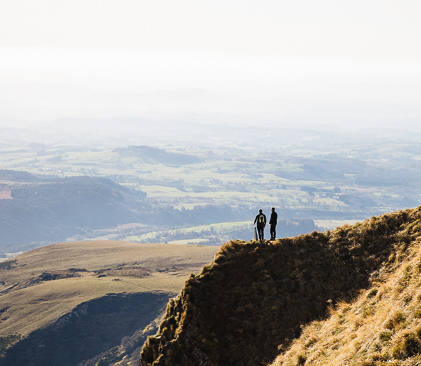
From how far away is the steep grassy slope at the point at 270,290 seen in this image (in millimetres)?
26484

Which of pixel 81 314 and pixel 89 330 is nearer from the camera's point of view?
pixel 81 314

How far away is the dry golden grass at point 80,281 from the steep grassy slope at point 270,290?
350 feet

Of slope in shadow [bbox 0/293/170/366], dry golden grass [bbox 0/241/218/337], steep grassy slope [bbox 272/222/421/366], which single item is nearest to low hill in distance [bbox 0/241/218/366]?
slope in shadow [bbox 0/293/170/366]

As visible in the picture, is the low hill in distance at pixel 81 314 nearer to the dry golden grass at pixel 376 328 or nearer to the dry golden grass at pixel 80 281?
the dry golden grass at pixel 80 281

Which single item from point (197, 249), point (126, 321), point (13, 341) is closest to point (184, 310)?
point (13, 341)

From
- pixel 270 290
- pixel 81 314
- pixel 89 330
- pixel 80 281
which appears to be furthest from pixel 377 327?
pixel 80 281

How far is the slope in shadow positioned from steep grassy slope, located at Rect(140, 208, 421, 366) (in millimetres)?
102725

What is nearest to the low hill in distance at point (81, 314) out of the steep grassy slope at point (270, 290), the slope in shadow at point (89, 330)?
the slope in shadow at point (89, 330)

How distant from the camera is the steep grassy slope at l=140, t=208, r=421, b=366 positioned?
→ 1043 inches

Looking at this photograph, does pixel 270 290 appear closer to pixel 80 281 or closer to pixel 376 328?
pixel 376 328

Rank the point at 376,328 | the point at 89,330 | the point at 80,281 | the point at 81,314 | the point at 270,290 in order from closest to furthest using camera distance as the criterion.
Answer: the point at 376,328 < the point at 270,290 < the point at 81,314 < the point at 89,330 < the point at 80,281

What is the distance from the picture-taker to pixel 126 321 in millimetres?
→ 137250

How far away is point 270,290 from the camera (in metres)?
28.7

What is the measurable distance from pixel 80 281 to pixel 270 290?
133m
